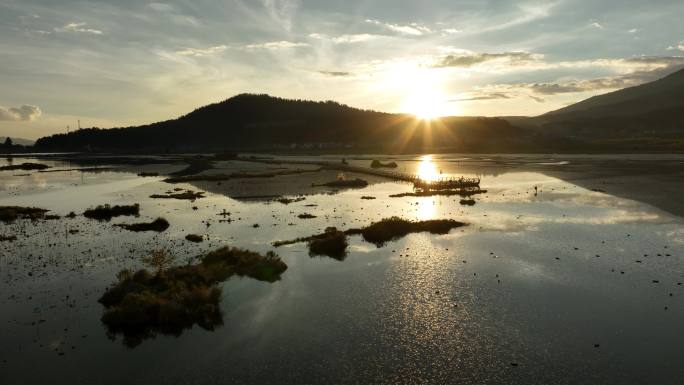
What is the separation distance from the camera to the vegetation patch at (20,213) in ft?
192

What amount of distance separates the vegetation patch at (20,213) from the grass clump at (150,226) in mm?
16257

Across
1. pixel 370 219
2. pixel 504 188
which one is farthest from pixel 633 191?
pixel 370 219

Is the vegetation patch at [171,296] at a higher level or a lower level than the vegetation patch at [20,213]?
lower

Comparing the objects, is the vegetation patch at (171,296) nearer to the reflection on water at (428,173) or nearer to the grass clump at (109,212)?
the grass clump at (109,212)

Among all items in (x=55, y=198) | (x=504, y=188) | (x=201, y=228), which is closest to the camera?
(x=201, y=228)

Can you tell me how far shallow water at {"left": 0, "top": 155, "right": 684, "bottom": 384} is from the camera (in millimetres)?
20688

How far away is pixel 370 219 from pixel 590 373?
3660 centimetres

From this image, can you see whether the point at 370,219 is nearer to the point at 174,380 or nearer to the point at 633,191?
the point at 174,380

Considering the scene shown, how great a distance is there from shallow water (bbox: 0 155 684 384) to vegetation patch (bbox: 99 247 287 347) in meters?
0.81

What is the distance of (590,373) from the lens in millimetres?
19891

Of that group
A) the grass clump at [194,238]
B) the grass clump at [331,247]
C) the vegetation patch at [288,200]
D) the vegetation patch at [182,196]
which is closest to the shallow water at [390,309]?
the grass clump at [331,247]

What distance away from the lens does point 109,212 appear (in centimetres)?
6109

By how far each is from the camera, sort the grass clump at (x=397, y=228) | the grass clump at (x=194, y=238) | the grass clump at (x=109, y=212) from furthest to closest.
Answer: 1. the grass clump at (x=109, y=212)
2. the grass clump at (x=397, y=228)
3. the grass clump at (x=194, y=238)

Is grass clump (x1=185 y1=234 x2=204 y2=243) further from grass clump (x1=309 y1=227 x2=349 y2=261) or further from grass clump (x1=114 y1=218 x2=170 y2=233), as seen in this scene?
grass clump (x1=309 y1=227 x2=349 y2=261)
